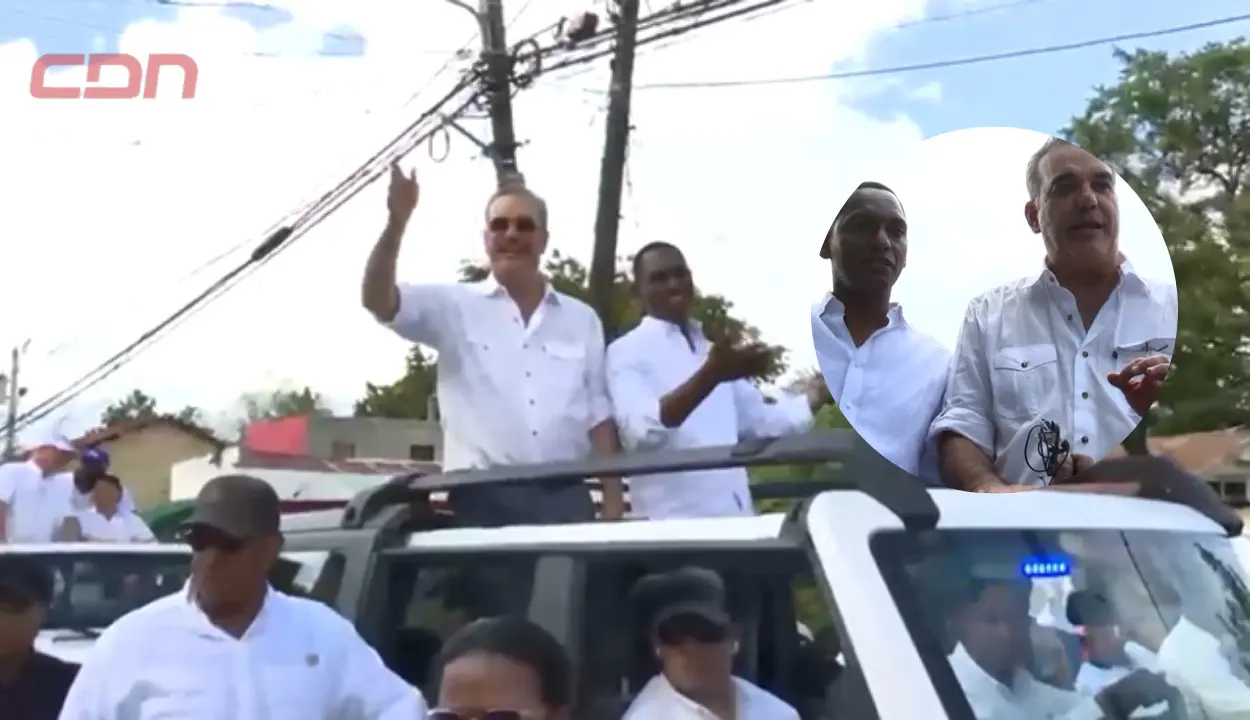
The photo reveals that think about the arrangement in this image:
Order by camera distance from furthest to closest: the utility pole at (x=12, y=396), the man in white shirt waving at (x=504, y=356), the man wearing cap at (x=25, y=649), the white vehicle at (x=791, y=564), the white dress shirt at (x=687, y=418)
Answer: the utility pole at (x=12, y=396) < the man wearing cap at (x=25, y=649) < the man in white shirt waving at (x=504, y=356) < the white dress shirt at (x=687, y=418) < the white vehicle at (x=791, y=564)

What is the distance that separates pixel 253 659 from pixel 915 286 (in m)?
1.34

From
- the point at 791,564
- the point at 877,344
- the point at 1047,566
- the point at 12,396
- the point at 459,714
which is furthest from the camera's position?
the point at 12,396

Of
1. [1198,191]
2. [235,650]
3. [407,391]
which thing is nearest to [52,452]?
[235,650]

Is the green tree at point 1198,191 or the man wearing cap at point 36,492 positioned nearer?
the green tree at point 1198,191

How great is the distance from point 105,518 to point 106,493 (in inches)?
1.9

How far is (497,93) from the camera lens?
7.11ft

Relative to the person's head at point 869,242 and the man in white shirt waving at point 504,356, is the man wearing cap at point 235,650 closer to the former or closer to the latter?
the man in white shirt waving at point 504,356

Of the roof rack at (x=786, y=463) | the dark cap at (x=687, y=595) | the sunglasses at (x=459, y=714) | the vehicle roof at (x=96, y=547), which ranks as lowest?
the sunglasses at (x=459, y=714)

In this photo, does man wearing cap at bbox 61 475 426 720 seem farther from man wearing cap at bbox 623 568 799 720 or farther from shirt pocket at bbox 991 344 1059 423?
shirt pocket at bbox 991 344 1059 423

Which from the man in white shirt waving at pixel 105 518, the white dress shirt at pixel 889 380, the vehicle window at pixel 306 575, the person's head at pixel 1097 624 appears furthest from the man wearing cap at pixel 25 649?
the person's head at pixel 1097 624

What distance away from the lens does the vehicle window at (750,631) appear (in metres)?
1.96

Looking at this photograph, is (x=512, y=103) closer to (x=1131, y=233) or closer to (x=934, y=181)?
(x=934, y=181)

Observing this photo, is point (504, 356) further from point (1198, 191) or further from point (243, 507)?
point (1198, 191)

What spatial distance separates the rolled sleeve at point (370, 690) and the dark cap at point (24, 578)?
658 mm
